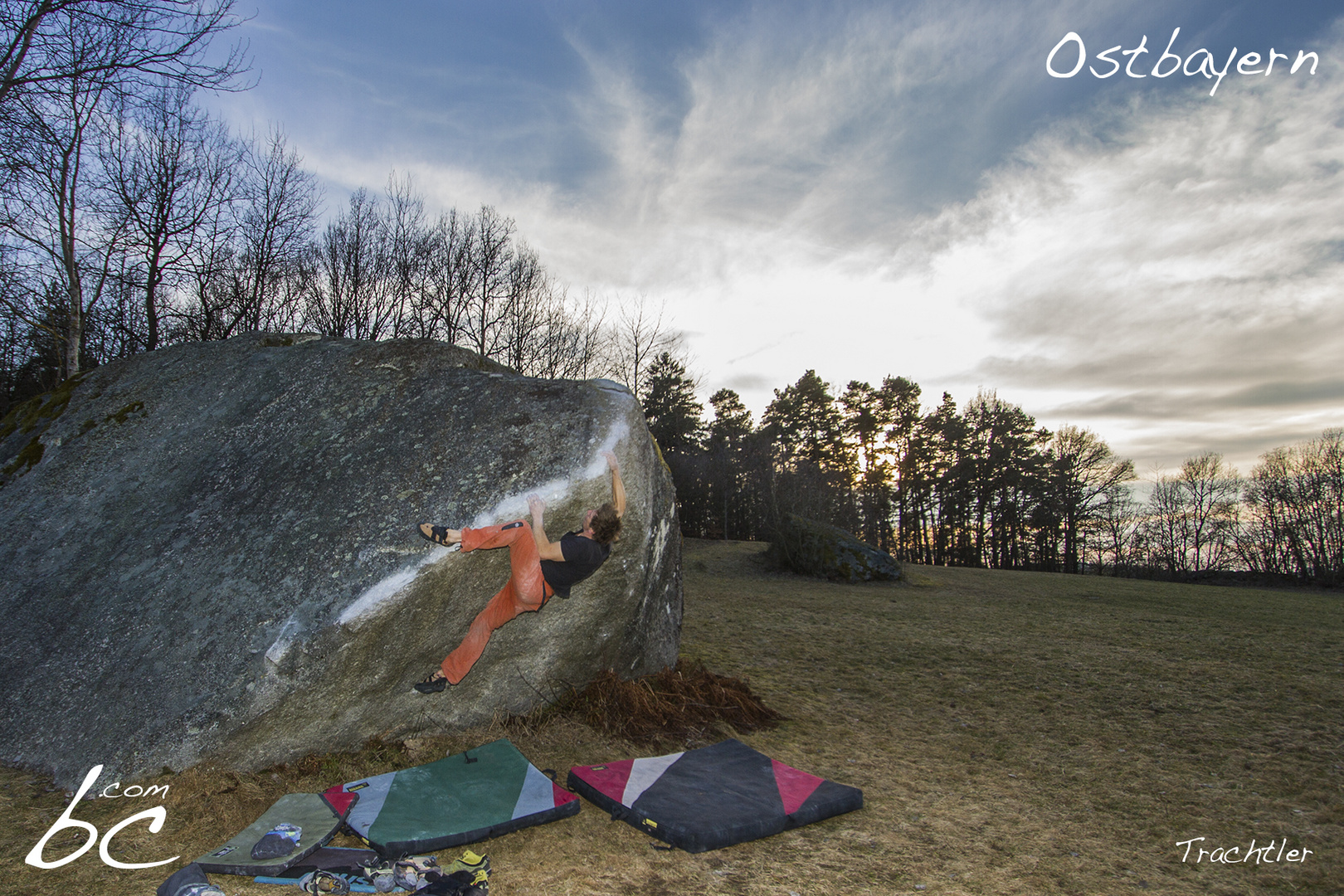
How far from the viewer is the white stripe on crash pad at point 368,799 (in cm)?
336

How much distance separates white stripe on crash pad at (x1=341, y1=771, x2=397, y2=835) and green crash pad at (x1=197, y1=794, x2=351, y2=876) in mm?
54

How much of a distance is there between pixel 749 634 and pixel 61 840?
26.1 ft

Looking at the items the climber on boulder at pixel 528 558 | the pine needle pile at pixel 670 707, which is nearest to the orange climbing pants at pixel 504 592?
the climber on boulder at pixel 528 558

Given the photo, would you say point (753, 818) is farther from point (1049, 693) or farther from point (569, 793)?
point (1049, 693)

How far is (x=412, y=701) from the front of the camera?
4.34m

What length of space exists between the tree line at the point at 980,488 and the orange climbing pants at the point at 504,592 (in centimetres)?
2246

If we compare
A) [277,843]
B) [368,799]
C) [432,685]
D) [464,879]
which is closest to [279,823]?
[277,843]

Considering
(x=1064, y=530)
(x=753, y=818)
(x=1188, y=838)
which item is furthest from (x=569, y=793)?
(x=1064, y=530)

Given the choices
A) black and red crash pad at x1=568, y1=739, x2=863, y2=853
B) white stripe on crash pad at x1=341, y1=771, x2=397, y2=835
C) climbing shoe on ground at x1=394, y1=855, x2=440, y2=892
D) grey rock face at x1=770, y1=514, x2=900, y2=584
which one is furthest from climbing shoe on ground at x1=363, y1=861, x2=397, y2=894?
grey rock face at x1=770, y1=514, x2=900, y2=584

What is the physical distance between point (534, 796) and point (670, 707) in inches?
70.4

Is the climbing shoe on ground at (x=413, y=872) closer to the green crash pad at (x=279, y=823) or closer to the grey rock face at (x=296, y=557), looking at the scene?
the green crash pad at (x=279, y=823)

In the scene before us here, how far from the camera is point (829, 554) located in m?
17.8

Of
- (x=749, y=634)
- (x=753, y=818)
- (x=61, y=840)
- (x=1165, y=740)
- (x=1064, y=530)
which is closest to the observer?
(x=61, y=840)

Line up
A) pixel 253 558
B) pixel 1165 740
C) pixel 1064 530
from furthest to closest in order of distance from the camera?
pixel 1064 530
pixel 1165 740
pixel 253 558
